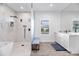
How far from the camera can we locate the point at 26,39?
1.92 m

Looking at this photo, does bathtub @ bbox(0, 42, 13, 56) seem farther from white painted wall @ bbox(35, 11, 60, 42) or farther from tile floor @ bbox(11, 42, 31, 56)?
white painted wall @ bbox(35, 11, 60, 42)

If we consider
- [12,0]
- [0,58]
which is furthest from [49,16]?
[0,58]

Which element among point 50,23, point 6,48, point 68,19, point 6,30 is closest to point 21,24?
point 6,30

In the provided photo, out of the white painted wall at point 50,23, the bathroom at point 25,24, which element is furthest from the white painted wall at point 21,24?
the white painted wall at point 50,23

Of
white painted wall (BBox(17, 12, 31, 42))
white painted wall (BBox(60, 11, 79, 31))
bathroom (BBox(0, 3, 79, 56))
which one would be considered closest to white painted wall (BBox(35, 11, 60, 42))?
bathroom (BBox(0, 3, 79, 56))

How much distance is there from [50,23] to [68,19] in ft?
Answer: 1.40

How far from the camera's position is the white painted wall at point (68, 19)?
7.59ft

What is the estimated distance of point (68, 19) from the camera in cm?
245

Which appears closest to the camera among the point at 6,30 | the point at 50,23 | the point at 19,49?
the point at 6,30

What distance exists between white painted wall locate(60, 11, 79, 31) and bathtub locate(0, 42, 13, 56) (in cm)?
122

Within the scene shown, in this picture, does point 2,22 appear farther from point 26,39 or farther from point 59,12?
point 59,12

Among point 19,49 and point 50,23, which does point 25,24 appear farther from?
point 50,23

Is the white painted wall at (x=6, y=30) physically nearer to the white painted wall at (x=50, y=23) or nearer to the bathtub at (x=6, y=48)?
the bathtub at (x=6, y=48)

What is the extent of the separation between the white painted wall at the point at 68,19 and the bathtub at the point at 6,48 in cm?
122
